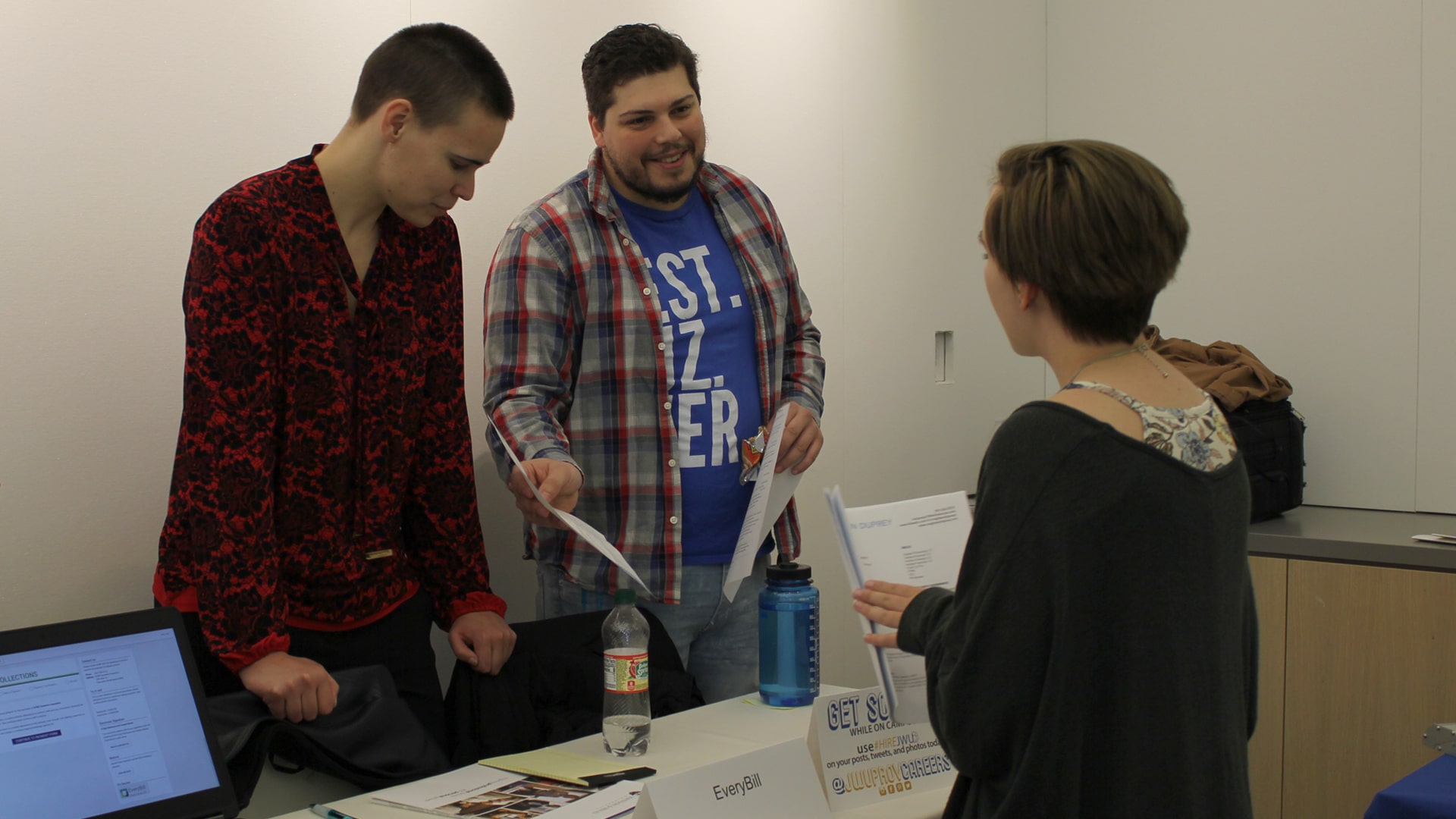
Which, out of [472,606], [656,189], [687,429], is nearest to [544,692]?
[472,606]

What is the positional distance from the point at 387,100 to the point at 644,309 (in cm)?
60

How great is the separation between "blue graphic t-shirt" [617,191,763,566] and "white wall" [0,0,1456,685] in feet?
1.65

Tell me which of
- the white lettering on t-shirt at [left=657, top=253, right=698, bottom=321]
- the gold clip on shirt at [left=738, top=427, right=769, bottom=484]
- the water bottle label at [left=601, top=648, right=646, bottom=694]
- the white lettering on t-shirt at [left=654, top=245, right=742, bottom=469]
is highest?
the white lettering on t-shirt at [left=657, top=253, right=698, bottom=321]

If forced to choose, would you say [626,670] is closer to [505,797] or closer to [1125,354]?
[505,797]

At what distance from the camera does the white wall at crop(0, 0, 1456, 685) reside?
184 centimetres

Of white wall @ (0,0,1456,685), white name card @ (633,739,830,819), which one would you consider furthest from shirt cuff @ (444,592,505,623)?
white name card @ (633,739,830,819)

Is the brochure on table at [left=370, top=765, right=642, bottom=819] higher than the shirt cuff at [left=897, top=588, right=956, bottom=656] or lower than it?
lower

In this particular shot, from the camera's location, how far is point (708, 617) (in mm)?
2133

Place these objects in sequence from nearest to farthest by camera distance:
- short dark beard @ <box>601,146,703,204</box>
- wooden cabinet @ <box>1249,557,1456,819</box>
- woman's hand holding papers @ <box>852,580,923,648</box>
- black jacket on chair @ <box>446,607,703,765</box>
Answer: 1. woman's hand holding papers @ <box>852,580,923,648</box>
2. black jacket on chair @ <box>446,607,703,765</box>
3. short dark beard @ <box>601,146,703,204</box>
4. wooden cabinet @ <box>1249,557,1456,819</box>

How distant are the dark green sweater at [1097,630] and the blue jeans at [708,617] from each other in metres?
1.08

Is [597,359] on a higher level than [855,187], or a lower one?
lower

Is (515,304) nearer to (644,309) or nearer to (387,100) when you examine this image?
(644,309)

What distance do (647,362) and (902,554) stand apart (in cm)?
85

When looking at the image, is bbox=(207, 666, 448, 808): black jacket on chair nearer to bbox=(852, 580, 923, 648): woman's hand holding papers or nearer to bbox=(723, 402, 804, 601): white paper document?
bbox=(723, 402, 804, 601): white paper document
